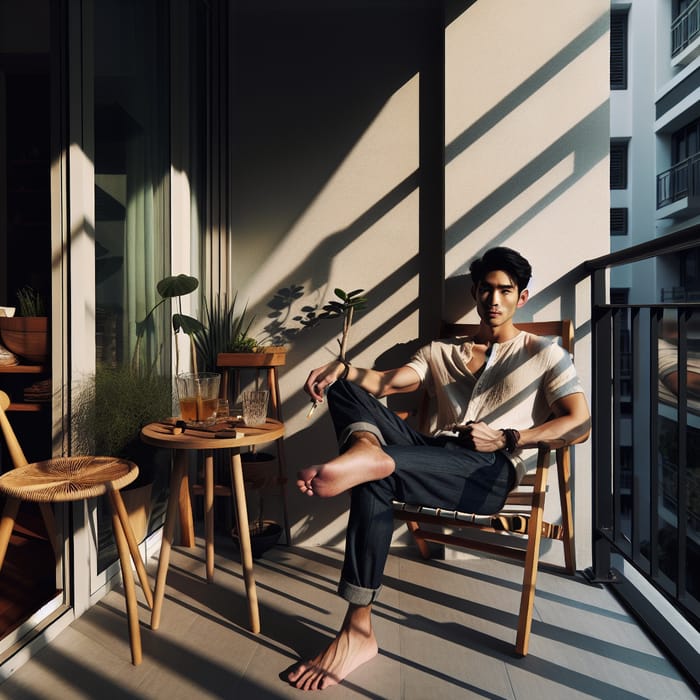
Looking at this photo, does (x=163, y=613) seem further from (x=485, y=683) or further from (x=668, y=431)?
(x=668, y=431)

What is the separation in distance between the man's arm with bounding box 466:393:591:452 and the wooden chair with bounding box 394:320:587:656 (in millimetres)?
33

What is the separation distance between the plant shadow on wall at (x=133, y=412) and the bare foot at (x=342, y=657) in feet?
3.08

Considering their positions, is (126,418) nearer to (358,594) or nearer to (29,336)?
(29,336)

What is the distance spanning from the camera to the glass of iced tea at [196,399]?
2.25 m

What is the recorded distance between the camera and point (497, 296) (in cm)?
234

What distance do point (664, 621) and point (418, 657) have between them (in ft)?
2.88

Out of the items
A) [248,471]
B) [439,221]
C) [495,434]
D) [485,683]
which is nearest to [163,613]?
[248,471]

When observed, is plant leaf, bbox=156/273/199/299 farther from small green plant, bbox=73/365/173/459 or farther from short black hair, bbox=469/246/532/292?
short black hair, bbox=469/246/532/292

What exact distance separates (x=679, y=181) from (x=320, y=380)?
26.5 metres

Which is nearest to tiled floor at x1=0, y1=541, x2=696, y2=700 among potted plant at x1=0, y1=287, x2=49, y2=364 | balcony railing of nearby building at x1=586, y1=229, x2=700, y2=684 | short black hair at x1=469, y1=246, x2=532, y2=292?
balcony railing of nearby building at x1=586, y1=229, x2=700, y2=684

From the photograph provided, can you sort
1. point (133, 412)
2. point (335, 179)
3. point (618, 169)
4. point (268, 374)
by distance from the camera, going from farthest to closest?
1. point (618, 169)
2. point (335, 179)
3. point (268, 374)
4. point (133, 412)

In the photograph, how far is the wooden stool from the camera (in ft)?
5.58

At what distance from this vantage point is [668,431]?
2686 cm

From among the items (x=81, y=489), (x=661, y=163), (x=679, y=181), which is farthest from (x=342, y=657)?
(x=661, y=163)
